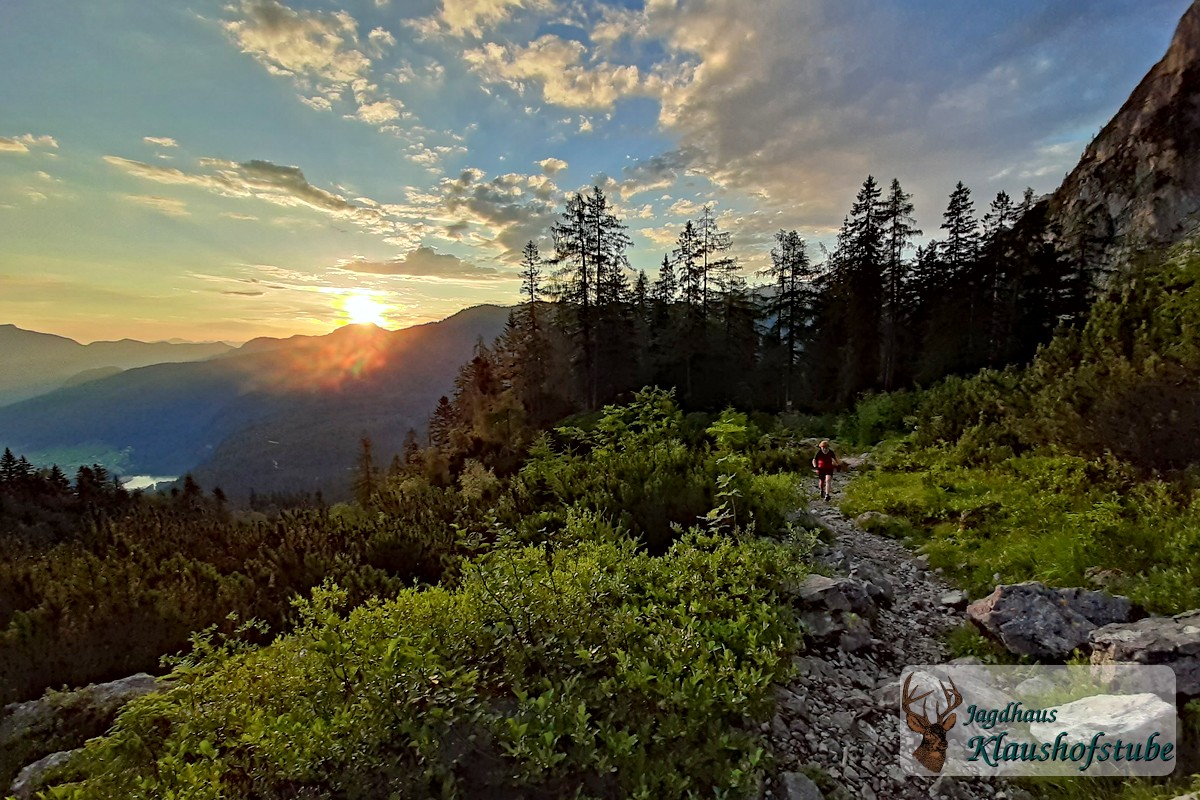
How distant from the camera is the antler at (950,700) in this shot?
4227mm

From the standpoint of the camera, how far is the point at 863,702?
451 cm

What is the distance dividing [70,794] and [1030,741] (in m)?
6.37

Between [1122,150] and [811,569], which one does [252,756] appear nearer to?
[811,569]

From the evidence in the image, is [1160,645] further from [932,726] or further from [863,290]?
[863,290]

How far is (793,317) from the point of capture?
42.3 meters

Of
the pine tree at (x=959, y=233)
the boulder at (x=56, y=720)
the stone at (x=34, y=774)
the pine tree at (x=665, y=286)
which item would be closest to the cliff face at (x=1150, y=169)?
the pine tree at (x=959, y=233)

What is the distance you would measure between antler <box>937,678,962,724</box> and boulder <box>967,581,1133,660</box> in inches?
46.4

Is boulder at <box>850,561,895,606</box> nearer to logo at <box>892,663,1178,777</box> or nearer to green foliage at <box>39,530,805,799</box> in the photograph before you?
logo at <box>892,663,1178,777</box>

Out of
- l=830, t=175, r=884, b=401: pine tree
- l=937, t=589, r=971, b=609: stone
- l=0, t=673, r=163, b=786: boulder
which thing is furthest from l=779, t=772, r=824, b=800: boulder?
l=830, t=175, r=884, b=401: pine tree

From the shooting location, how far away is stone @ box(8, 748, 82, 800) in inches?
151

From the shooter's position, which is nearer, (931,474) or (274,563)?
(274,563)

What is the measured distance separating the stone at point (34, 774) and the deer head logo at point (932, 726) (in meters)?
6.26

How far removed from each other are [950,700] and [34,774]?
23.9 feet

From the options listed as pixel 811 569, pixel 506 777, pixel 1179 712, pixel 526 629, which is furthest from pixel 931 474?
pixel 506 777
